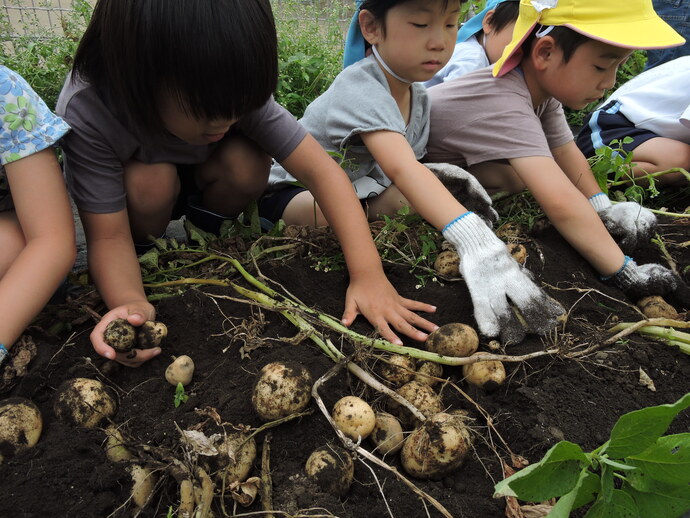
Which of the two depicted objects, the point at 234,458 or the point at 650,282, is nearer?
the point at 234,458

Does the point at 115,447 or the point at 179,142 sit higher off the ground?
the point at 179,142

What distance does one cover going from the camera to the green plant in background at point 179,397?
58.2 inches

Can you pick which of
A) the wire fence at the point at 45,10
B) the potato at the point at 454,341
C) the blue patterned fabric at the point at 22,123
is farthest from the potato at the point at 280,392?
the wire fence at the point at 45,10

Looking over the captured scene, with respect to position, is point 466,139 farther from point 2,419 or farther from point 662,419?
point 2,419

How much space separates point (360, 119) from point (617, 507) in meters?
1.65

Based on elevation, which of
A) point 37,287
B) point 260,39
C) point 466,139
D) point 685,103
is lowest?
point 685,103

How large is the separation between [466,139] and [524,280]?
96 centimetres

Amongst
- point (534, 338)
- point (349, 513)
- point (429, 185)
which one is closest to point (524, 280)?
point (534, 338)

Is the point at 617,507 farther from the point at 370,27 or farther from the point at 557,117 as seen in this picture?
the point at 557,117

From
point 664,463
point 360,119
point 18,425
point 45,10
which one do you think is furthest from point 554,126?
point 45,10

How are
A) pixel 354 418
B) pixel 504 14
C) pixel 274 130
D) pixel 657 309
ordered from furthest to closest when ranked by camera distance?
1. pixel 504 14
2. pixel 274 130
3. pixel 657 309
4. pixel 354 418

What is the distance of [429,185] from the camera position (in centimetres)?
207

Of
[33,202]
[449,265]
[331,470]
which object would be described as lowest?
[449,265]

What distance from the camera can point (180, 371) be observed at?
1.54 m
